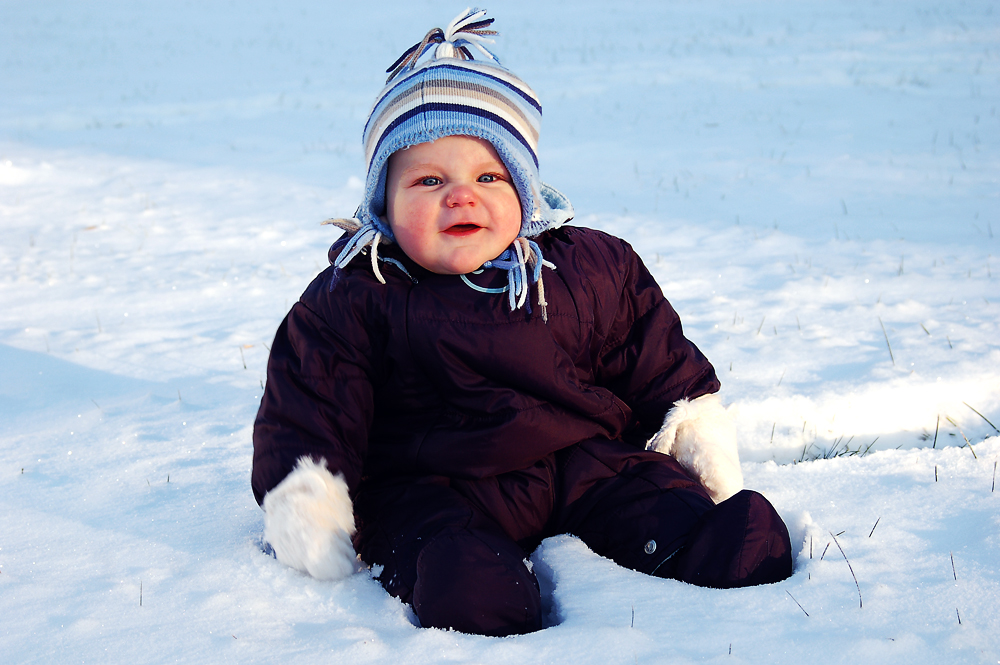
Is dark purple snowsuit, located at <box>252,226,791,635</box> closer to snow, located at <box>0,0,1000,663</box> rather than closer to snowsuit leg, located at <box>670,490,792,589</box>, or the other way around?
snowsuit leg, located at <box>670,490,792,589</box>

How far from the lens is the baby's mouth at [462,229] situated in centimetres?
227

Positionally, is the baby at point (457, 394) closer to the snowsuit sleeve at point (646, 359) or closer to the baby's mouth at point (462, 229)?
the baby's mouth at point (462, 229)

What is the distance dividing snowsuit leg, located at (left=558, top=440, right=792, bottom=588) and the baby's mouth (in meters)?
0.67

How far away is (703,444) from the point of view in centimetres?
251

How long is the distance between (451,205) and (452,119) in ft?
Result: 0.75

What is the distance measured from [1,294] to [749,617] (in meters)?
4.61

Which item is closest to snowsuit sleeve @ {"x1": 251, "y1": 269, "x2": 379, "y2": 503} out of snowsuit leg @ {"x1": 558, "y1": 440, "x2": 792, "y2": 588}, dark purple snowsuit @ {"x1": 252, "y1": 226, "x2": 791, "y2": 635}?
dark purple snowsuit @ {"x1": 252, "y1": 226, "x2": 791, "y2": 635}

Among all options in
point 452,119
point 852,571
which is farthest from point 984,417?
point 452,119

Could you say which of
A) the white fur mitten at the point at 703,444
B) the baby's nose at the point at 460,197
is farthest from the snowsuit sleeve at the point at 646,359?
the baby's nose at the point at 460,197

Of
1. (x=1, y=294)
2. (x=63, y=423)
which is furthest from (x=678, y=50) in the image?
(x=63, y=423)

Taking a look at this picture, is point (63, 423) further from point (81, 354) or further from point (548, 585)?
point (548, 585)

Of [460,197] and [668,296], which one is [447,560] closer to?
[460,197]

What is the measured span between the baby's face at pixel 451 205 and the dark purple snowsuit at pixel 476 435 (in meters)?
0.08

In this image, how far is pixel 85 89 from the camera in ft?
40.2
